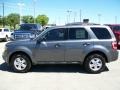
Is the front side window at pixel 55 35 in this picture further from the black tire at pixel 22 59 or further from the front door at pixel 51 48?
the black tire at pixel 22 59

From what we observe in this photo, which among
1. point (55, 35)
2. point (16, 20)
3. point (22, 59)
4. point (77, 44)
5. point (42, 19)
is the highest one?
point (42, 19)

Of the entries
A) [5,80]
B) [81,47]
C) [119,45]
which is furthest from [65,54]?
[119,45]

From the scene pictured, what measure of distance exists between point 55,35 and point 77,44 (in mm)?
884

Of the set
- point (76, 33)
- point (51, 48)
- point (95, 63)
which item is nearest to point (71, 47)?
point (76, 33)

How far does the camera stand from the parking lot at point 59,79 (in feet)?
24.0

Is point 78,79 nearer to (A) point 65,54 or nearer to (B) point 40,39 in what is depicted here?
(A) point 65,54

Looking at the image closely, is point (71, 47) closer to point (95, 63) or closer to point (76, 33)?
point (76, 33)

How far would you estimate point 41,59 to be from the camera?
932cm

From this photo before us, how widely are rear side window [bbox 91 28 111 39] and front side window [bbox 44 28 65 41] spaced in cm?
117

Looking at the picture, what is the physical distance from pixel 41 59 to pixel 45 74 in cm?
58

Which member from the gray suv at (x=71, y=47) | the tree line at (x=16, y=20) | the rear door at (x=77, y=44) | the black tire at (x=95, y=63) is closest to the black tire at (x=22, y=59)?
the gray suv at (x=71, y=47)

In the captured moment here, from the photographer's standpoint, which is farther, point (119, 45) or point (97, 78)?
point (119, 45)

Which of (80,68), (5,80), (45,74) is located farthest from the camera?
(80,68)

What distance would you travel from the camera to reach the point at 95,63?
30.5 ft
